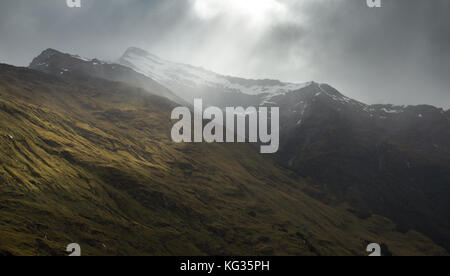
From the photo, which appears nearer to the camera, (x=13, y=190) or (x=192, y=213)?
(x=13, y=190)

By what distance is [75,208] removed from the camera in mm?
155125

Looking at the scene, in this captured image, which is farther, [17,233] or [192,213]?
[192,213]

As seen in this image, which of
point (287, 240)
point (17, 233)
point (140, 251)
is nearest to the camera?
point (17, 233)
